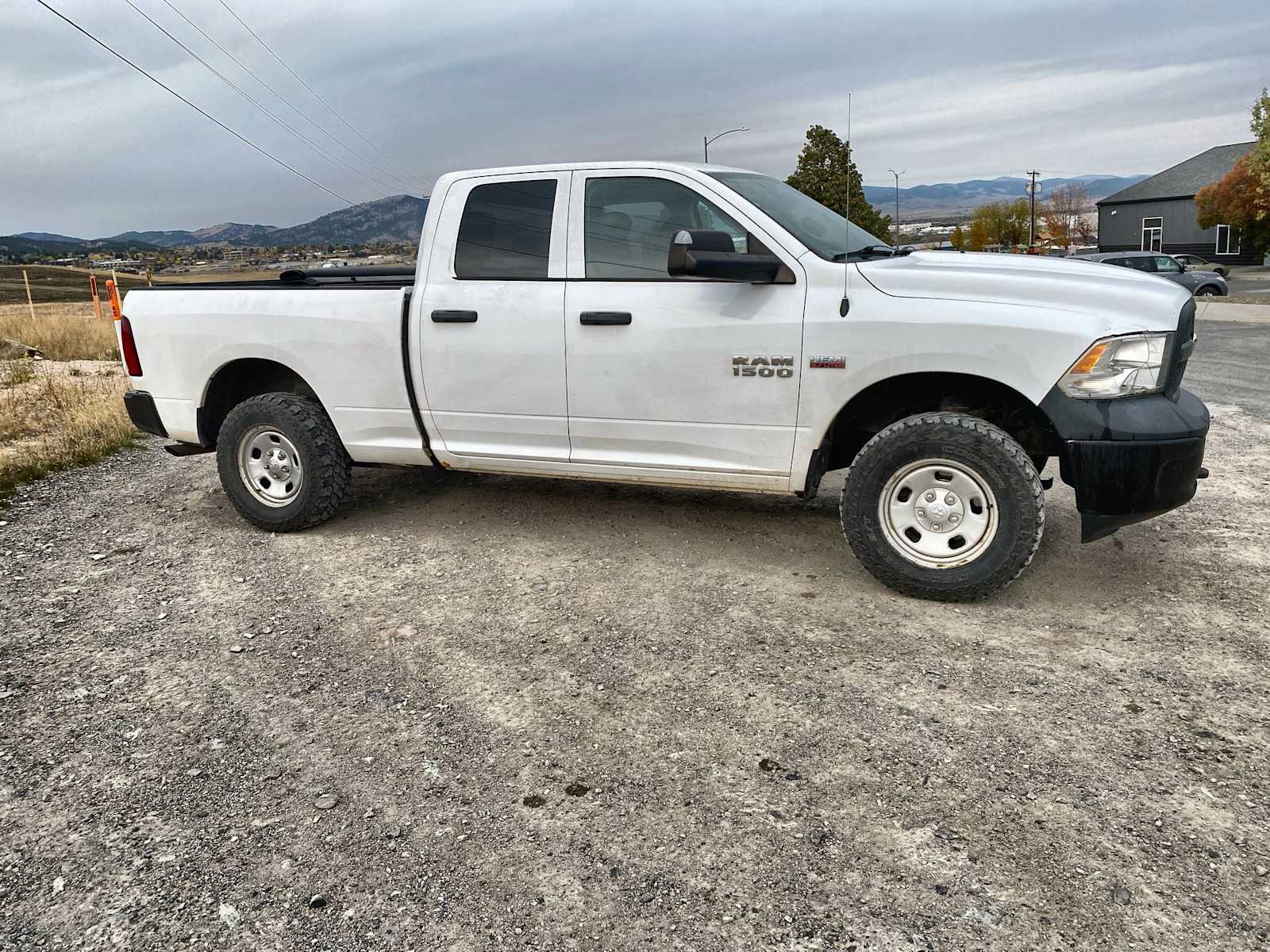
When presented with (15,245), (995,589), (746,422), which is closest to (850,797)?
(995,589)

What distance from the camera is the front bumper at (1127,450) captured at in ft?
12.9

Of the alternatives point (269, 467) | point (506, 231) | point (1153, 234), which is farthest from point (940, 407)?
point (1153, 234)

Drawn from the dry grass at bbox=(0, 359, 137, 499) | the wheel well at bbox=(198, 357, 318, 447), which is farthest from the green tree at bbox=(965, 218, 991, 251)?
the wheel well at bbox=(198, 357, 318, 447)

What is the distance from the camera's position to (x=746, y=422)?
4.55 metres

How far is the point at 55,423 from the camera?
9336mm

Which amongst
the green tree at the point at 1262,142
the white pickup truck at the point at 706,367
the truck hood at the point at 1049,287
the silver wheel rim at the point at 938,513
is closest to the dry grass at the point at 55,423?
the white pickup truck at the point at 706,367

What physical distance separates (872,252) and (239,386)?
402 cm

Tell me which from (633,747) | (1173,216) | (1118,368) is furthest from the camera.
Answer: (1173,216)

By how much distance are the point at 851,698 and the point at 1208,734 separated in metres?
1.18

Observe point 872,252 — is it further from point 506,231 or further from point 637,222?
point 506,231

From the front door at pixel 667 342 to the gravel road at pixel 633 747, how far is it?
0.67 metres

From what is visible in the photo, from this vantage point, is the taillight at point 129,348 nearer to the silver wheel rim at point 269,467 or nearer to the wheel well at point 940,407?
the silver wheel rim at point 269,467

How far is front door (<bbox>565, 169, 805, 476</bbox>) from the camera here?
Answer: 175 inches

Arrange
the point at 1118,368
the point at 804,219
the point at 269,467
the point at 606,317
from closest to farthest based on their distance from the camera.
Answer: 1. the point at 1118,368
2. the point at 606,317
3. the point at 804,219
4. the point at 269,467
